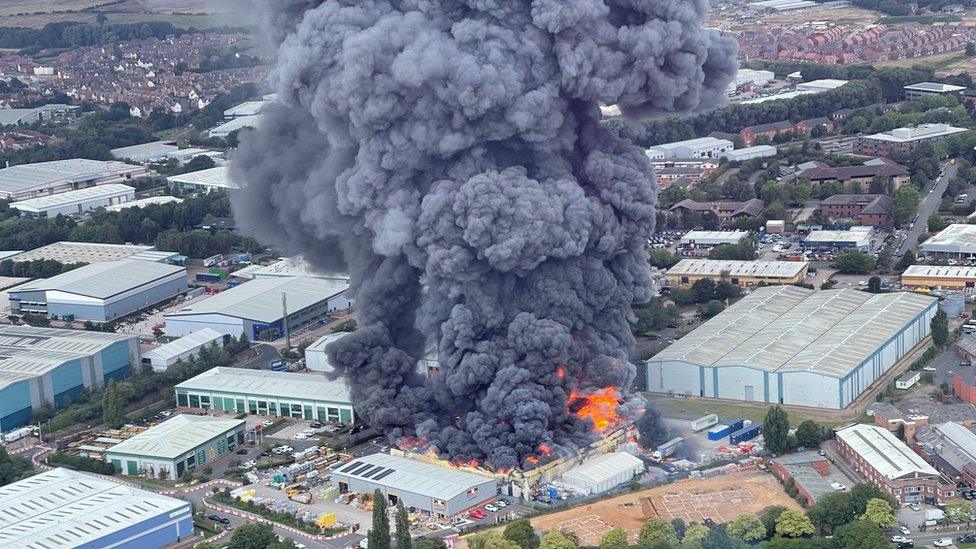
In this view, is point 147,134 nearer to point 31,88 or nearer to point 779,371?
point 31,88

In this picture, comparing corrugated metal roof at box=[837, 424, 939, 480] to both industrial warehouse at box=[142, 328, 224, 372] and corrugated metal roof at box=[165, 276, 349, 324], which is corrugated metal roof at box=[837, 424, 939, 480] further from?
industrial warehouse at box=[142, 328, 224, 372]

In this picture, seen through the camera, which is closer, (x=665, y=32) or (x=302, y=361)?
(x=665, y=32)

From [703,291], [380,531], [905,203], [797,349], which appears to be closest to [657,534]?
[380,531]

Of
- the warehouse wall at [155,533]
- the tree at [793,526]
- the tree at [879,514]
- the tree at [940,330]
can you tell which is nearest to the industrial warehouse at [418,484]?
the warehouse wall at [155,533]

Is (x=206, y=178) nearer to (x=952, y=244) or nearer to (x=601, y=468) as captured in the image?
(x=952, y=244)

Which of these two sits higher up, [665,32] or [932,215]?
[665,32]

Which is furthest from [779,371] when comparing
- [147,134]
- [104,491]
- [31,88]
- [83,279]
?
[31,88]

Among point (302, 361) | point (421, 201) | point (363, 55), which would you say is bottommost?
point (302, 361)
